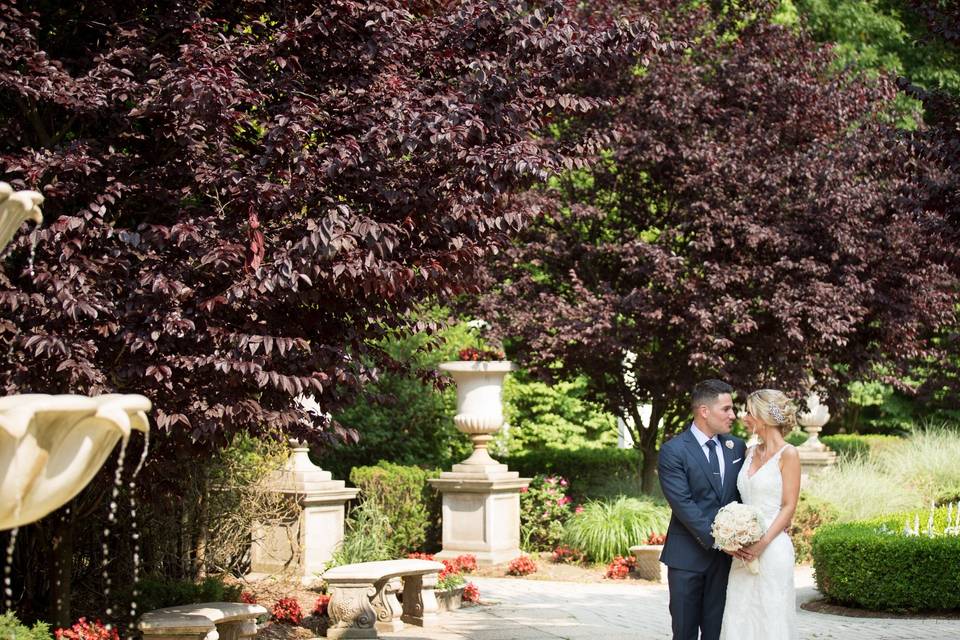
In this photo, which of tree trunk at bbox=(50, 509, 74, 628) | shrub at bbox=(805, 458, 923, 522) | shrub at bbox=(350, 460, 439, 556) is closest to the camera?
tree trunk at bbox=(50, 509, 74, 628)

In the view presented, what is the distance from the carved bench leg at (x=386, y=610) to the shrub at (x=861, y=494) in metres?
7.03

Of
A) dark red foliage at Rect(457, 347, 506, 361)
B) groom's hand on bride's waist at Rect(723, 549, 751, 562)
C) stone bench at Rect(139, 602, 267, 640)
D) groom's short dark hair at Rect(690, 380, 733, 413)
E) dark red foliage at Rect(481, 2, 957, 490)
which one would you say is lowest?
stone bench at Rect(139, 602, 267, 640)

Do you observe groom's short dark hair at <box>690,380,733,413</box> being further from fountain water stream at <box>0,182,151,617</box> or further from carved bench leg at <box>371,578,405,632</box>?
carved bench leg at <box>371,578,405,632</box>

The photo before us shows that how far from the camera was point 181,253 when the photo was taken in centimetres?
651

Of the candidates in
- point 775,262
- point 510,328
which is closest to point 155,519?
point 510,328

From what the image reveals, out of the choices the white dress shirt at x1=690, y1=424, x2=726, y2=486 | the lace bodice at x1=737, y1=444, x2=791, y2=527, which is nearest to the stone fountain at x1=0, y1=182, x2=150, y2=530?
the white dress shirt at x1=690, y1=424, x2=726, y2=486

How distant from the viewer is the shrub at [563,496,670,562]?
13.0 m

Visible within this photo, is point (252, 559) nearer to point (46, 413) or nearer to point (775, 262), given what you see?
point (775, 262)

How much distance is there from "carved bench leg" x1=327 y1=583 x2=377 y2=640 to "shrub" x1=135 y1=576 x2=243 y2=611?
1.00 metres

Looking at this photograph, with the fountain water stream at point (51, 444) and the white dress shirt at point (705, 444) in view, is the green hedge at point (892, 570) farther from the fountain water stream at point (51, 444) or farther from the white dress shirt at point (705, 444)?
the fountain water stream at point (51, 444)

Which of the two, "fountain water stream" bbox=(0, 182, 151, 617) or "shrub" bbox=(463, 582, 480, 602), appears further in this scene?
"shrub" bbox=(463, 582, 480, 602)

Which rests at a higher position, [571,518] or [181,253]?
[181,253]

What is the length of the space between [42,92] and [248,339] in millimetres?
1843

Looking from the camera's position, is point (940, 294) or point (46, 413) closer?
point (46, 413)
